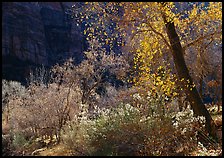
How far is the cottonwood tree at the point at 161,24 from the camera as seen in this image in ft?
27.6

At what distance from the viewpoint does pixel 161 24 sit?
8945mm

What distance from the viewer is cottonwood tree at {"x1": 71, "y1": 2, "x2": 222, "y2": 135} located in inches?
332

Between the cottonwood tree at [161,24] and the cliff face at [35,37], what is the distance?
156ft

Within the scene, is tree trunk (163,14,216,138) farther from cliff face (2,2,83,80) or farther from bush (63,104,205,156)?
cliff face (2,2,83,80)

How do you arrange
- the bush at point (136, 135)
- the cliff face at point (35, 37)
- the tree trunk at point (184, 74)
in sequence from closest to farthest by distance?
1. the bush at point (136, 135)
2. the tree trunk at point (184, 74)
3. the cliff face at point (35, 37)

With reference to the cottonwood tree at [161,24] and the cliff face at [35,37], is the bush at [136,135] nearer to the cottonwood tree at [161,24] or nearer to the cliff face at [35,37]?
the cottonwood tree at [161,24]

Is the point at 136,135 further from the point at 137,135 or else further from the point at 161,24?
the point at 161,24

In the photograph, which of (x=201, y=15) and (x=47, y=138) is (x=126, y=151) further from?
(x=47, y=138)

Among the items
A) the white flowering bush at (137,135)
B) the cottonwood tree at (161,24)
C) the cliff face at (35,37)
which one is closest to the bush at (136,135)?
the white flowering bush at (137,135)

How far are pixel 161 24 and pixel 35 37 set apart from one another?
5276cm

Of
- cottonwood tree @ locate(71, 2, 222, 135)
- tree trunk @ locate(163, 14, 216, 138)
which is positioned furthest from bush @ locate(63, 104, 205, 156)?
cottonwood tree @ locate(71, 2, 222, 135)

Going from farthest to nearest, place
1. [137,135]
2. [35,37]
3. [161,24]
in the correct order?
[35,37] < [161,24] < [137,135]

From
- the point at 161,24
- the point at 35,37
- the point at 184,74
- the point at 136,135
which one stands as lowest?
the point at 136,135

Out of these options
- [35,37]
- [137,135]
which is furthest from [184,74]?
[35,37]
